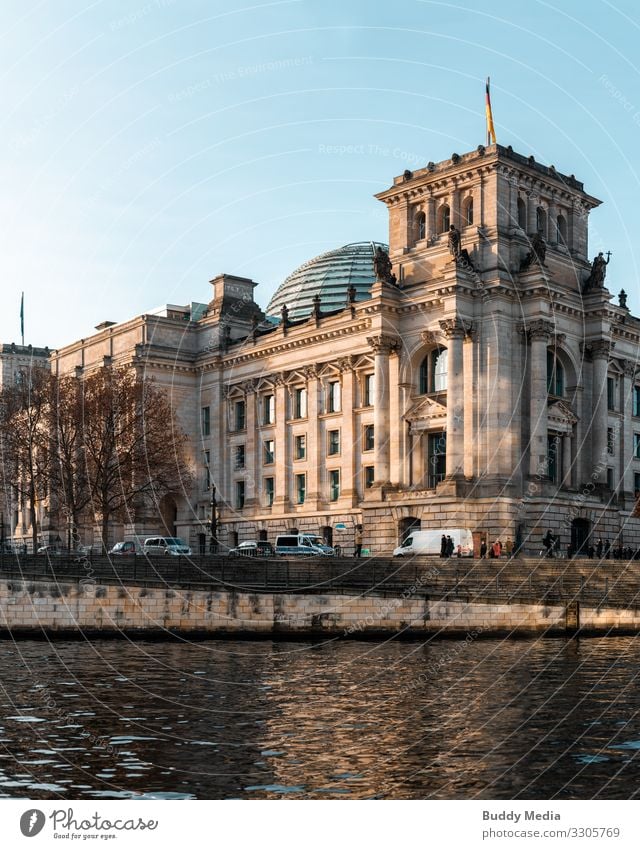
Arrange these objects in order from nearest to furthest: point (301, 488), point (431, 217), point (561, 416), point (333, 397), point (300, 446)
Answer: point (561, 416) < point (431, 217) < point (333, 397) < point (301, 488) < point (300, 446)

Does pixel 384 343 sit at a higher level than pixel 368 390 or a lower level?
higher

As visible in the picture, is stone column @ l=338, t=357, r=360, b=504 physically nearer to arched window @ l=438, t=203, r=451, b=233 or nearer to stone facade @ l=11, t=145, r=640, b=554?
stone facade @ l=11, t=145, r=640, b=554

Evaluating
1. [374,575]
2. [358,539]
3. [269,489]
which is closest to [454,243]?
[358,539]

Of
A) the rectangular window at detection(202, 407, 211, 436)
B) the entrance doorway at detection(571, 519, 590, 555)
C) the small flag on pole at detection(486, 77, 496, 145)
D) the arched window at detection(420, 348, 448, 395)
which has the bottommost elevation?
the entrance doorway at detection(571, 519, 590, 555)

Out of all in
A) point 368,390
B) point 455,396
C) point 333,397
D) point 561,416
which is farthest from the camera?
point 333,397

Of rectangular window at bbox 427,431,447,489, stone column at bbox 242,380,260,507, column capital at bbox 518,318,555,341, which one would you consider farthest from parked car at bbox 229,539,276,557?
column capital at bbox 518,318,555,341

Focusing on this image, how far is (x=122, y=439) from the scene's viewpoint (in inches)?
2793

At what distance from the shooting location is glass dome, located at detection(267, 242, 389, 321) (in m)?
100

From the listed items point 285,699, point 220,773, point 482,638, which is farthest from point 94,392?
point 220,773

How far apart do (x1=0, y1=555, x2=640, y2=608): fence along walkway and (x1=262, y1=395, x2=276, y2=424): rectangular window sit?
109 feet

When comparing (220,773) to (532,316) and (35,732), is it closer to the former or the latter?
(35,732)

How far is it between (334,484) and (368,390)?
23.9 ft

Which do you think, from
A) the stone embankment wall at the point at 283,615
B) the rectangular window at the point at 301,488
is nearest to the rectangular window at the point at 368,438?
the rectangular window at the point at 301,488

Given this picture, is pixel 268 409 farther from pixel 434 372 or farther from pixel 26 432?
pixel 26 432
